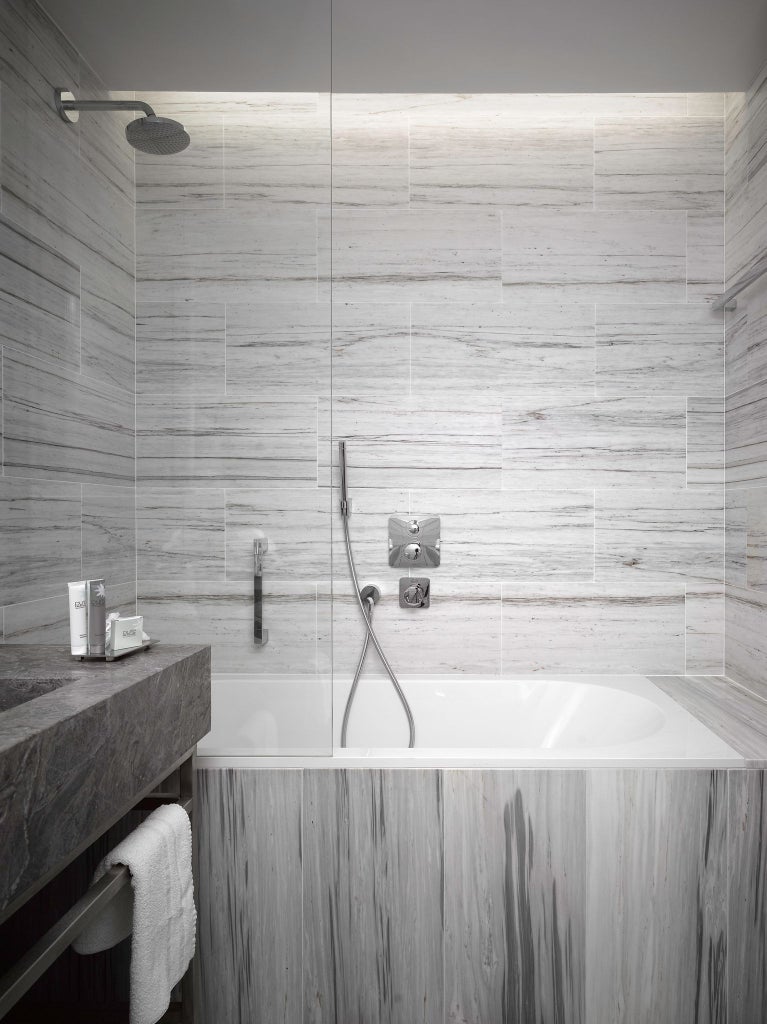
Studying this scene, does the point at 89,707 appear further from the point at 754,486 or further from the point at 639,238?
the point at 639,238

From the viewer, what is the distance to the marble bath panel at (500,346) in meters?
2.42

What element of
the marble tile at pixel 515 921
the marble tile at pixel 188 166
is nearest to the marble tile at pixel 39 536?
the marble tile at pixel 188 166

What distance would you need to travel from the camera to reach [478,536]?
2.43 meters

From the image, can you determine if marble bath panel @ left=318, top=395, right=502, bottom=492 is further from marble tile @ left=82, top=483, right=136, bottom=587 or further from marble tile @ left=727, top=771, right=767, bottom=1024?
marble tile @ left=727, top=771, right=767, bottom=1024

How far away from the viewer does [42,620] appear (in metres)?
1.35

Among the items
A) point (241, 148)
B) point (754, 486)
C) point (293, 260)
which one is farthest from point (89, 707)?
point (754, 486)

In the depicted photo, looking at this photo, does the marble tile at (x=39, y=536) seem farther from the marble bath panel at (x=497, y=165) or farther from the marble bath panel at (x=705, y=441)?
the marble bath panel at (x=705, y=441)

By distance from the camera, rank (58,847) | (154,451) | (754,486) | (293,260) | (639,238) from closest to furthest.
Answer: (58,847)
(154,451)
(293,260)
(754,486)
(639,238)

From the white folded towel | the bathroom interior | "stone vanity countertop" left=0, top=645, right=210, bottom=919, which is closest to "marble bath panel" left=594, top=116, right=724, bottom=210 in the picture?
the bathroom interior

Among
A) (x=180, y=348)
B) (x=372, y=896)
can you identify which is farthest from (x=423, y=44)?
(x=372, y=896)

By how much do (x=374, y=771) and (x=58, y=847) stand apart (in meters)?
0.74

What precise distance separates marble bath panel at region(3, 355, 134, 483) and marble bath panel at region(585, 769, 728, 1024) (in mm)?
1358

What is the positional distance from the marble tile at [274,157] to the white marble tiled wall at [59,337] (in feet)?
0.71

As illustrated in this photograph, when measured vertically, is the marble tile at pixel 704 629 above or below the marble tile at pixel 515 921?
above
